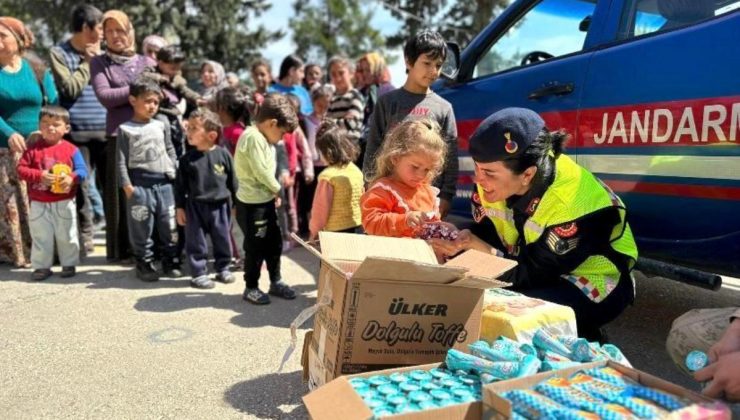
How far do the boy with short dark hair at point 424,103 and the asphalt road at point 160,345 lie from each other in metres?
1.27

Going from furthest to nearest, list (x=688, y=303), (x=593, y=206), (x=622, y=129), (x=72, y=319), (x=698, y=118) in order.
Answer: (x=688, y=303) → (x=72, y=319) → (x=622, y=129) → (x=698, y=118) → (x=593, y=206)

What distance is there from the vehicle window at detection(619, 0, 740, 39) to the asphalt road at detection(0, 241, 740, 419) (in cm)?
172

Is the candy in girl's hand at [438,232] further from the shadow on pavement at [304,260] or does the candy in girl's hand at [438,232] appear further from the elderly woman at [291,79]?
the elderly woman at [291,79]

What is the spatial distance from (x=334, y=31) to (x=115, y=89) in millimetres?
38140

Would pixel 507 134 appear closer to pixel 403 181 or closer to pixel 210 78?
pixel 403 181

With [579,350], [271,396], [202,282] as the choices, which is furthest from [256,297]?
[579,350]

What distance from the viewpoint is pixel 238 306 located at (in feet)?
13.0

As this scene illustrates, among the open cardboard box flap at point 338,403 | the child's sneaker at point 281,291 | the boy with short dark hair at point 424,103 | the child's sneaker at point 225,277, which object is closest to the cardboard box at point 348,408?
the open cardboard box flap at point 338,403

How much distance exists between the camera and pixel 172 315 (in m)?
Answer: 3.71

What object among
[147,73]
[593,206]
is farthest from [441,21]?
[593,206]

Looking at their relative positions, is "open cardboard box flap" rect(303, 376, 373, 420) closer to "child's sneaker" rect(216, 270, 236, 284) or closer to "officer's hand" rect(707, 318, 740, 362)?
"officer's hand" rect(707, 318, 740, 362)

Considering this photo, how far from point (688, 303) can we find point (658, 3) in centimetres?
207

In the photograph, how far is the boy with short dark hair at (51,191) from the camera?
4516 mm

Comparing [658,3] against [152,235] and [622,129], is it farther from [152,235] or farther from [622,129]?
[152,235]
